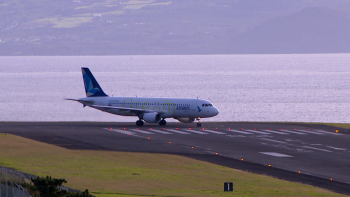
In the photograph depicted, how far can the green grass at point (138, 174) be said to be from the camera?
3559 centimetres

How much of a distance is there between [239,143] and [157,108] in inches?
770

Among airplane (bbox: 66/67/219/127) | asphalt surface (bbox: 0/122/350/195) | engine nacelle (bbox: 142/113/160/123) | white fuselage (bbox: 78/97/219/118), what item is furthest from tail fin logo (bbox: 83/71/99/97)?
engine nacelle (bbox: 142/113/160/123)

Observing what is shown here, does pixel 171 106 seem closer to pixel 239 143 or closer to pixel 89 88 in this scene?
pixel 89 88

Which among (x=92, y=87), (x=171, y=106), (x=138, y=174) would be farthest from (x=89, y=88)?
(x=138, y=174)

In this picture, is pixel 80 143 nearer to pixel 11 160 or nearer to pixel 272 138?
pixel 11 160

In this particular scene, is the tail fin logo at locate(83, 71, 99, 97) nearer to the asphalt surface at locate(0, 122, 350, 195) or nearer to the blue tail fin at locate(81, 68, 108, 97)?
the blue tail fin at locate(81, 68, 108, 97)

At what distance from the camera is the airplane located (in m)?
74.4

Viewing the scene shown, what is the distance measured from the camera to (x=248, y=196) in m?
34.0

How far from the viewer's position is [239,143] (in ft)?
192

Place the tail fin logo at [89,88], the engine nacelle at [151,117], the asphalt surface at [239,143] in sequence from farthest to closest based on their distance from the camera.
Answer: the tail fin logo at [89,88] → the engine nacelle at [151,117] → the asphalt surface at [239,143]

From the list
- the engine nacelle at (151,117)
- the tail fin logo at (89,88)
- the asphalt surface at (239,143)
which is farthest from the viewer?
the tail fin logo at (89,88)

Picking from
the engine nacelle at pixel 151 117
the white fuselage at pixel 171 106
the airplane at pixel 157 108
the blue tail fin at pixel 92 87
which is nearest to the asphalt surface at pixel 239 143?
the engine nacelle at pixel 151 117

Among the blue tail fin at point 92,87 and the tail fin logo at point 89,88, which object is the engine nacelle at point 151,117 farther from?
the tail fin logo at point 89,88

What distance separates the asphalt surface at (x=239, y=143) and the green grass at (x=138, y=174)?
252cm
